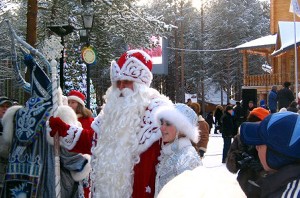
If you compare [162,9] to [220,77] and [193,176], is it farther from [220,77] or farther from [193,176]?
[193,176]

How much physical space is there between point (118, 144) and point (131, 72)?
2.19 feet

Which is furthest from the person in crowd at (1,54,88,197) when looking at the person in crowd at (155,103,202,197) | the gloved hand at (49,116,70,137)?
the person in crowd at (155,103,202,197)

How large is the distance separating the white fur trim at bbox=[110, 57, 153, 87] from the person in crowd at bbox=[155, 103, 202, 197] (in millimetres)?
564

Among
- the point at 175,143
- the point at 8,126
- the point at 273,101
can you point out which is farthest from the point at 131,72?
the point at 273,101

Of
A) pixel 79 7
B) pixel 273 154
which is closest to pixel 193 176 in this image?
pixel 273 154

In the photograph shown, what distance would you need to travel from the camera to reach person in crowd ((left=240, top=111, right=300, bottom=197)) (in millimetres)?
2096

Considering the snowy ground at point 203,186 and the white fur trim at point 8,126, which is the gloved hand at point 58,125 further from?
the snowy ground at point 203,186

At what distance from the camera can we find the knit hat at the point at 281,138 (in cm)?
210

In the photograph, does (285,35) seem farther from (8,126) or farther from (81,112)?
(8,126)

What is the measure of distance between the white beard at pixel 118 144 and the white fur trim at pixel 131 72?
91 millimetres

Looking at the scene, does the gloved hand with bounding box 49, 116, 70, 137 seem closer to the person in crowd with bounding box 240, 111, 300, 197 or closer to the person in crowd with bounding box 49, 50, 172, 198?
the person in crowd with bounding box 49, 50, 172, 198

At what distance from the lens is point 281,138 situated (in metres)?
2.11

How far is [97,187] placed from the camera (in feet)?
14.4

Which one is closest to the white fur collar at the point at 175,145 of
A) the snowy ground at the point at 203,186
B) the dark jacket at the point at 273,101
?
the snowy ground at the point at 203,186
